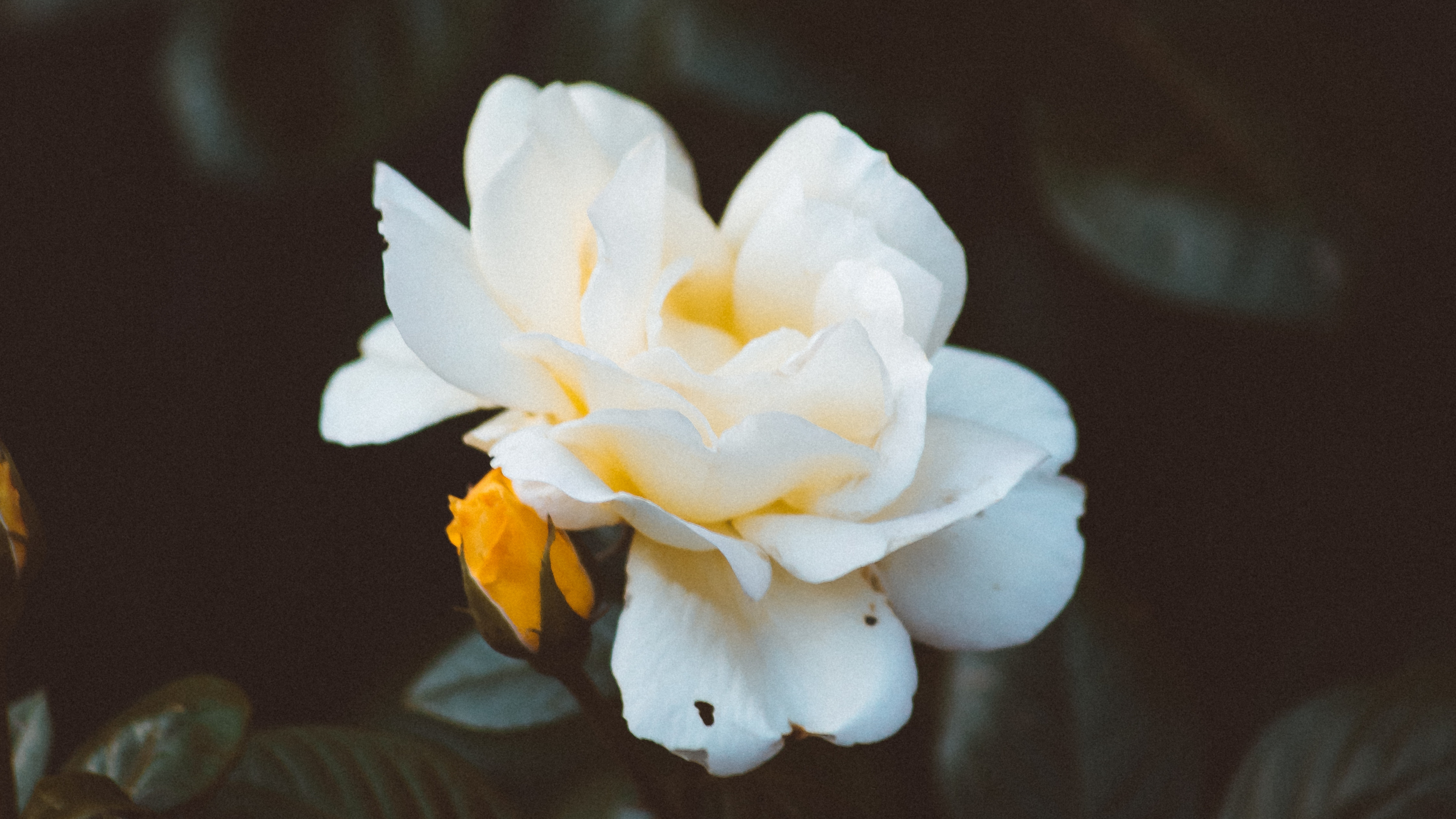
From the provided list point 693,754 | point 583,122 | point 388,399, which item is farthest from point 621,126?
point 693,754

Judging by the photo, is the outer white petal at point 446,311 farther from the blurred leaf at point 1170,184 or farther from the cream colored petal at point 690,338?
the blurred leaf at point 1170,184

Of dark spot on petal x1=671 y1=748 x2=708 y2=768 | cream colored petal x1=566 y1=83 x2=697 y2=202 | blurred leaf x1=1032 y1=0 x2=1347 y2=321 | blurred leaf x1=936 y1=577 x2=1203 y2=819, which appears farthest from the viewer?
blurred leaf x1=1032 y1=0 x2=1347 y2=321

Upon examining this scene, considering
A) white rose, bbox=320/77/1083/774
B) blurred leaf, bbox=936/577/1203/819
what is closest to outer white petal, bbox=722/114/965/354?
white rose, bbox=320/77/1083/774

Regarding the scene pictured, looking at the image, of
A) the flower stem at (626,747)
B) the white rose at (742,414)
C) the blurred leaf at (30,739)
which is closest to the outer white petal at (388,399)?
the white rose at (742,414)

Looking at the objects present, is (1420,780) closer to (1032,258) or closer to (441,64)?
(1032,258)

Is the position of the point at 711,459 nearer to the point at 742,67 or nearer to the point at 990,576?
the point at 990,576

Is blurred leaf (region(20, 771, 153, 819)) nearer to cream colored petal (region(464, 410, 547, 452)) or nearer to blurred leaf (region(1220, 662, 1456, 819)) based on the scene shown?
cream colored petal (region(464, 410, 547, 452))
